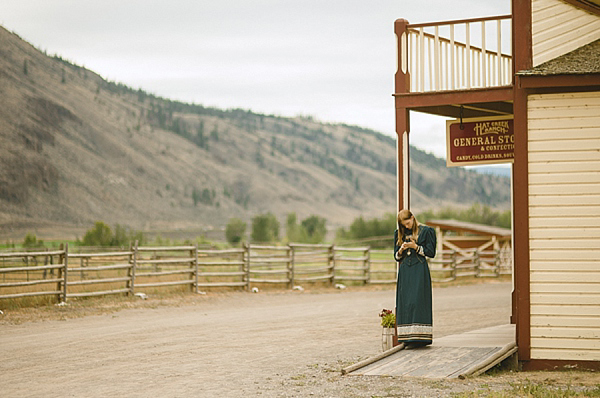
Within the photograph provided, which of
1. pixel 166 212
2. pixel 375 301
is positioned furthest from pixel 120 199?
pixel 375 301

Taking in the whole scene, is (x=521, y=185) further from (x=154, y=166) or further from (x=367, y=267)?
(x=154, y=166)

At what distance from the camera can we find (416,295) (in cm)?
964

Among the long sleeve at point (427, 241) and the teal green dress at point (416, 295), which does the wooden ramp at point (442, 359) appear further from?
the long sleeve at point (427, 241)

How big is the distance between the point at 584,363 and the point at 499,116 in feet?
12.4

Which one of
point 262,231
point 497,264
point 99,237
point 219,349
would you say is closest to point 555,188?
point 219,349

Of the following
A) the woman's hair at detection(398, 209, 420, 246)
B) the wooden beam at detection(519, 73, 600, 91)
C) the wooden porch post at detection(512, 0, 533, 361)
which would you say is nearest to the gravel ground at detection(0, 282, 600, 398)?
the wooden porch post at detection(512, 0, 533, 361)

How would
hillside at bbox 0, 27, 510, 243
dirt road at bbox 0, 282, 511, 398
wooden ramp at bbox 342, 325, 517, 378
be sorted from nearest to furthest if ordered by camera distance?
dirt road at bbox 0, 282, 511, 398, wooden ramp at bbox 342, 325, 517, 378, hillside at bbox 0, 27, 510, 243

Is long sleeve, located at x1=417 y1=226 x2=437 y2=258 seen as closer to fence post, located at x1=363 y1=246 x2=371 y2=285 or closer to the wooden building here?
the wooden building

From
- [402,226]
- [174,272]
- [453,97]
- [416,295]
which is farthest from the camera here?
[174,272]

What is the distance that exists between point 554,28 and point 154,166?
8914 cm

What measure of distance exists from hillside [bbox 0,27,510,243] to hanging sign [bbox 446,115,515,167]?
63.2m

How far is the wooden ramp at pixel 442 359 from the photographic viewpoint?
8.28 metres

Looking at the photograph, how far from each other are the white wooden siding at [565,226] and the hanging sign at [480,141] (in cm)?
153

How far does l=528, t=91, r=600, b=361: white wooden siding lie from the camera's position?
8.80 meters
